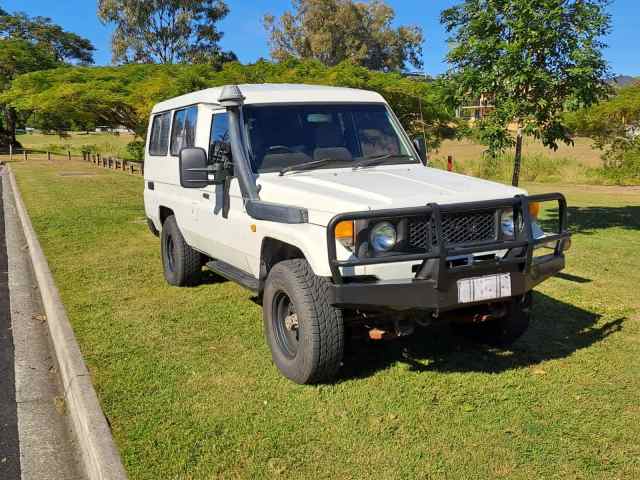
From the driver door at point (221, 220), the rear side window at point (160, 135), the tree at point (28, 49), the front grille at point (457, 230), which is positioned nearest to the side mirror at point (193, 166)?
the driver door at point (221, 220)

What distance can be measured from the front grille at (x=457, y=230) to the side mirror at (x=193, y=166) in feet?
6.00

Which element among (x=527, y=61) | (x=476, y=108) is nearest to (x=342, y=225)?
(x=527, y=61)

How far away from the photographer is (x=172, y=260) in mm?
7273

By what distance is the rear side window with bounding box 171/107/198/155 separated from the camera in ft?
19.7

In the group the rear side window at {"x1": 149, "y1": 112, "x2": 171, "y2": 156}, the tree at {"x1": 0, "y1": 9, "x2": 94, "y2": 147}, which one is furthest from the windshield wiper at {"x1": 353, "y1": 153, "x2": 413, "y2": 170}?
the tree at {"x1": 0, "y1": 9, "x2": 94, "y2": 147}

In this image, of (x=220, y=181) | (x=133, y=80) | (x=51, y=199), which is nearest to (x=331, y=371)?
(x=220, y=181)

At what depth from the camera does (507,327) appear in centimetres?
498

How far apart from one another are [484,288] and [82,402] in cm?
269

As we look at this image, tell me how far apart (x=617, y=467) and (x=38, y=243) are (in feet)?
29.0

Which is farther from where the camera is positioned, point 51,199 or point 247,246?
point 51,199

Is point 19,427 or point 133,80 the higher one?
point 133,80

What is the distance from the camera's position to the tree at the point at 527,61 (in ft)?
30.2

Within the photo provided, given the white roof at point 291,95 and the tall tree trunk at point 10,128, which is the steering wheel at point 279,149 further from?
the tall tree trunk at point 10,128

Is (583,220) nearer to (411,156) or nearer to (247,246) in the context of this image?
(411,156)
